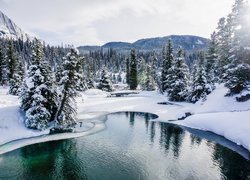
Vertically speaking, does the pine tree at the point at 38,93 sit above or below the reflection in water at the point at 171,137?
above

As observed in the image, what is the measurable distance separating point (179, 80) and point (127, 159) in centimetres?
3266

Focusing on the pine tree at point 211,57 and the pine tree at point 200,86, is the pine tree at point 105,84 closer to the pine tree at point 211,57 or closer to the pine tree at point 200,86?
the pine tree at point 211,57

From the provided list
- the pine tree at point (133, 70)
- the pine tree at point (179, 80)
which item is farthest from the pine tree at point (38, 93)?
the pine tree at point (133, 70)

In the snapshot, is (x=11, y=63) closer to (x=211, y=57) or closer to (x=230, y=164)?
(x=211, y=57)

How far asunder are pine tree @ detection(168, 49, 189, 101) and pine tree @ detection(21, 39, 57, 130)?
30.5 meters

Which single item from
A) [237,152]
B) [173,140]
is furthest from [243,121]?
[173,140]

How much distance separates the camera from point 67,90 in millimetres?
29016

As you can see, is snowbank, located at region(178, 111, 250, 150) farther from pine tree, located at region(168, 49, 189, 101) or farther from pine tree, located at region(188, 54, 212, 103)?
pine tree, located at region(168, 49, 189, 101)

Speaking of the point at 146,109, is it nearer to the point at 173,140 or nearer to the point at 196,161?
the point at 173,140

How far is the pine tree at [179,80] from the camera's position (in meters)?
50.5

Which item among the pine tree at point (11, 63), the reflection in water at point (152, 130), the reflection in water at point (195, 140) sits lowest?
the reflection in water at point (195, 140)

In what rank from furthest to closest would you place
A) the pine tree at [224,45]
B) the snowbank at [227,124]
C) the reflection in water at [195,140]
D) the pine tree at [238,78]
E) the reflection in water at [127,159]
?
1. the pine tree at [224,45]
2. the pine tree at [238,78]
3. the reflection in water at [195,140]
4. the snowbank at [227,124]
5. the reflection in water at [127,159]

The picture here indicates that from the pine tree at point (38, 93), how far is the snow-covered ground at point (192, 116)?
1633mm

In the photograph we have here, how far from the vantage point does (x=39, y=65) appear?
29172 millimetres
